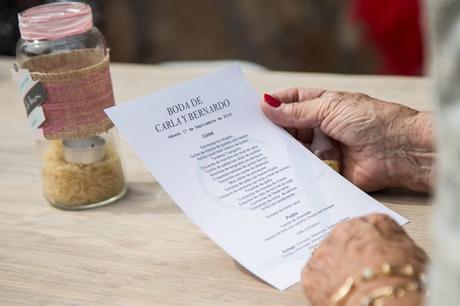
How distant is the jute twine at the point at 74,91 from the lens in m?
1.05

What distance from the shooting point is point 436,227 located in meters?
0.57

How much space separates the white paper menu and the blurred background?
2.04 m

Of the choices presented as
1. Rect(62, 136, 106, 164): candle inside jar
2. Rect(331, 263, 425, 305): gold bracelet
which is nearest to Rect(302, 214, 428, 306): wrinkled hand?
Rect(331, 263, 425, 305): gold bracelet

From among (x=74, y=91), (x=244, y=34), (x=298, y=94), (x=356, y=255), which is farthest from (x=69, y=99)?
(x=244, y=34)

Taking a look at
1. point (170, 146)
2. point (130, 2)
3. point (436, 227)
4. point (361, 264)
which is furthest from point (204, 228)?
point (130, 2)

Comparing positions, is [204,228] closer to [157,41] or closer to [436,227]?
[436,227]

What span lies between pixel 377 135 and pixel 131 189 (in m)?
0.38

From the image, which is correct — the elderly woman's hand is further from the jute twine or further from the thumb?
the jute twine

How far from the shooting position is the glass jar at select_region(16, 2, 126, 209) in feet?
3.47

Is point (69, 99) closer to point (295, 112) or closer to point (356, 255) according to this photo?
point (295, 112)

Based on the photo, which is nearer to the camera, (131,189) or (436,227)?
(436,227)

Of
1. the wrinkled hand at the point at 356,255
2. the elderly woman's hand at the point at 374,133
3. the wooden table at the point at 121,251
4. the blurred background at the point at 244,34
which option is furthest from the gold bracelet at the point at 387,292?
the blurred background at the point at 244,34

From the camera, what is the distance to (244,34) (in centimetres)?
321

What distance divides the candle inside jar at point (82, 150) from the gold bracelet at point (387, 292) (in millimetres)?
503
